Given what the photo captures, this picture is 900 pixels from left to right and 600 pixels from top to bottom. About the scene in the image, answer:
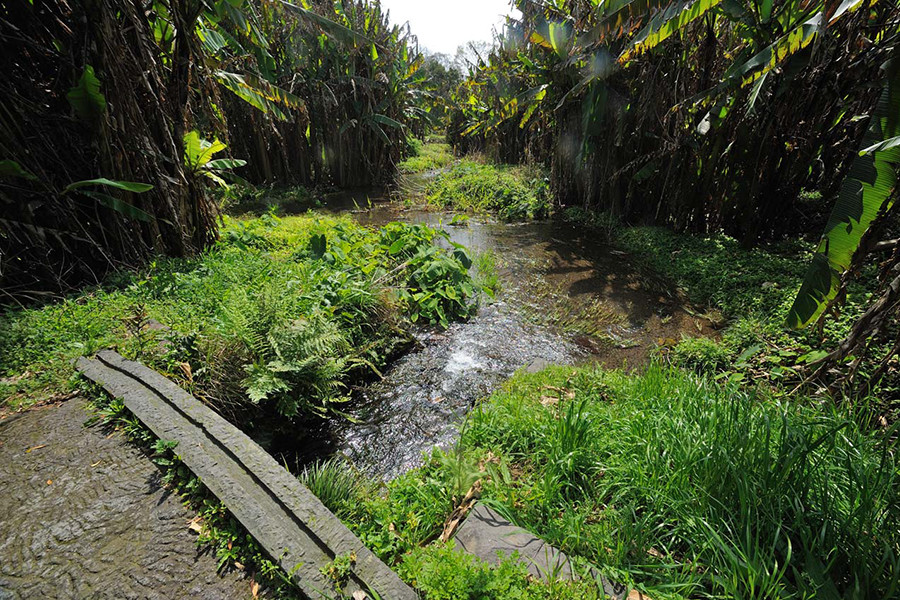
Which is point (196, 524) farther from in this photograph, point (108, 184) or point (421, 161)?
point (421, 161)

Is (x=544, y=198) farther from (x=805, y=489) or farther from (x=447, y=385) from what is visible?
(x=805, y=489)

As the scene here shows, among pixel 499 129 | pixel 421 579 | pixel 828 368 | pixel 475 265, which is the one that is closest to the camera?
pixel 421 579

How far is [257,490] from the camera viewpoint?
1.87 meters

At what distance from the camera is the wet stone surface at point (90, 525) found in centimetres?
154

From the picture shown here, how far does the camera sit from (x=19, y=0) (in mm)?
3482

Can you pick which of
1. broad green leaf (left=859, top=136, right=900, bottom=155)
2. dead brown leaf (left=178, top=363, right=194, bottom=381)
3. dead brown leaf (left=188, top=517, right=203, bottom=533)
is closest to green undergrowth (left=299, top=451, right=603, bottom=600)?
dead brown leaf (left=188, top=517, right=203, bottom=533)

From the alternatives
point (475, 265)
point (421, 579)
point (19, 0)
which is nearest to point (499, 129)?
point (475, 265)

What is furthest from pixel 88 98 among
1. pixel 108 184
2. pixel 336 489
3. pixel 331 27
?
pixel 336 489

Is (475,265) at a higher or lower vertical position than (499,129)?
lower

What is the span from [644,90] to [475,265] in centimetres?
477

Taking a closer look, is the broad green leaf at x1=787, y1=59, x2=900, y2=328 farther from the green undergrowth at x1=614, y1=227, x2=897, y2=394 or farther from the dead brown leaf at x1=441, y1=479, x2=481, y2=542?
the dead brown leaf at x1=441, y1=479, x2=481, y2=542

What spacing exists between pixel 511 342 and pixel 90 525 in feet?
12.4

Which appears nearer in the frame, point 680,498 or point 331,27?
point 680,498

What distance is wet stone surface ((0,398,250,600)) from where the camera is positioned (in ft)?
5.06
